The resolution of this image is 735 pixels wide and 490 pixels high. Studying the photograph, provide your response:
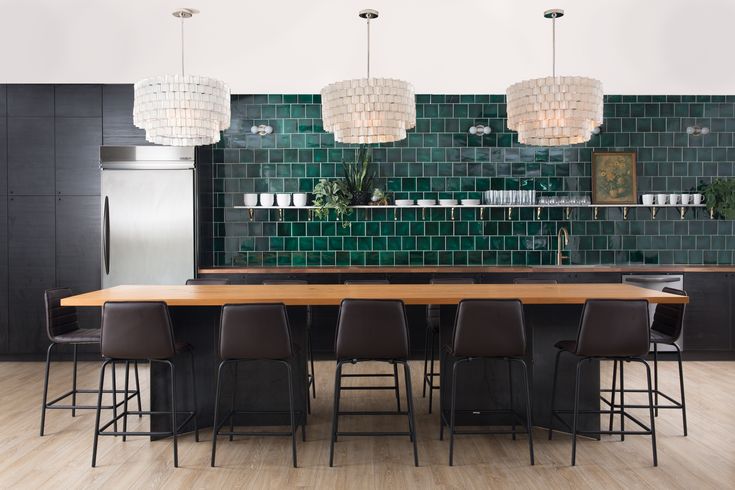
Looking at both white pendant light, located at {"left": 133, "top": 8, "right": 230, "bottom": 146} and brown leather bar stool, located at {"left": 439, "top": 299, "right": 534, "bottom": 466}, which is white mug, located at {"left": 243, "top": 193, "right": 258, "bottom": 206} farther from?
brown leather bar stool, located at {"left": 439, "top": 299, "right": 534, "bottom": 466}

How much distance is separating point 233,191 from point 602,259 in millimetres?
4279

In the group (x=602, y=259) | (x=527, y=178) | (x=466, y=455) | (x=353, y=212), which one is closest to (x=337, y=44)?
(x=353, y=212)

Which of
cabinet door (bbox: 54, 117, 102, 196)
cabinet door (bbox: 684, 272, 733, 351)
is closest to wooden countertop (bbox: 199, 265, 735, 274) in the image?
cabinet door (bbox: 684, 272, 733, 351)

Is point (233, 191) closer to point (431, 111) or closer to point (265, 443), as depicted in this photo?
point (431, 111)

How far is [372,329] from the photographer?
3.30m

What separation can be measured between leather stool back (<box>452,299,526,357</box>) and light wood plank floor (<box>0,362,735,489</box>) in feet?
2.13

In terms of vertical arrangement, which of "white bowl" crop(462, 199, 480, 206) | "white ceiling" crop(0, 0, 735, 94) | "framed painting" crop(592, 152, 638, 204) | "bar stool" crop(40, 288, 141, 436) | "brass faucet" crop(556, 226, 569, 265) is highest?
"white ceiling" crop(0, 0, 735, 94)

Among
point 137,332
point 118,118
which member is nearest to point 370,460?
point 137,332

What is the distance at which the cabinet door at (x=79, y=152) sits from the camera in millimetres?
6332

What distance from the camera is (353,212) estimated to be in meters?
7.04

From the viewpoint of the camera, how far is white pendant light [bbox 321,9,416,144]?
3.73 m

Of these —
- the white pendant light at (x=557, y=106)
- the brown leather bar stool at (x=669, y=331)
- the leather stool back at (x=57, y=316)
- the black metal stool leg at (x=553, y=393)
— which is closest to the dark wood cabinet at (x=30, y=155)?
the leather stool back at (x=57, y=316)

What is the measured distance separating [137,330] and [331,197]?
11.9 feet

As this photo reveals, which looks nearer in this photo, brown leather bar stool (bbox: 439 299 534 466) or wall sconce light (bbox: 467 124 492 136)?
brown leather bar stool (bbox: 439 299 534 466)
